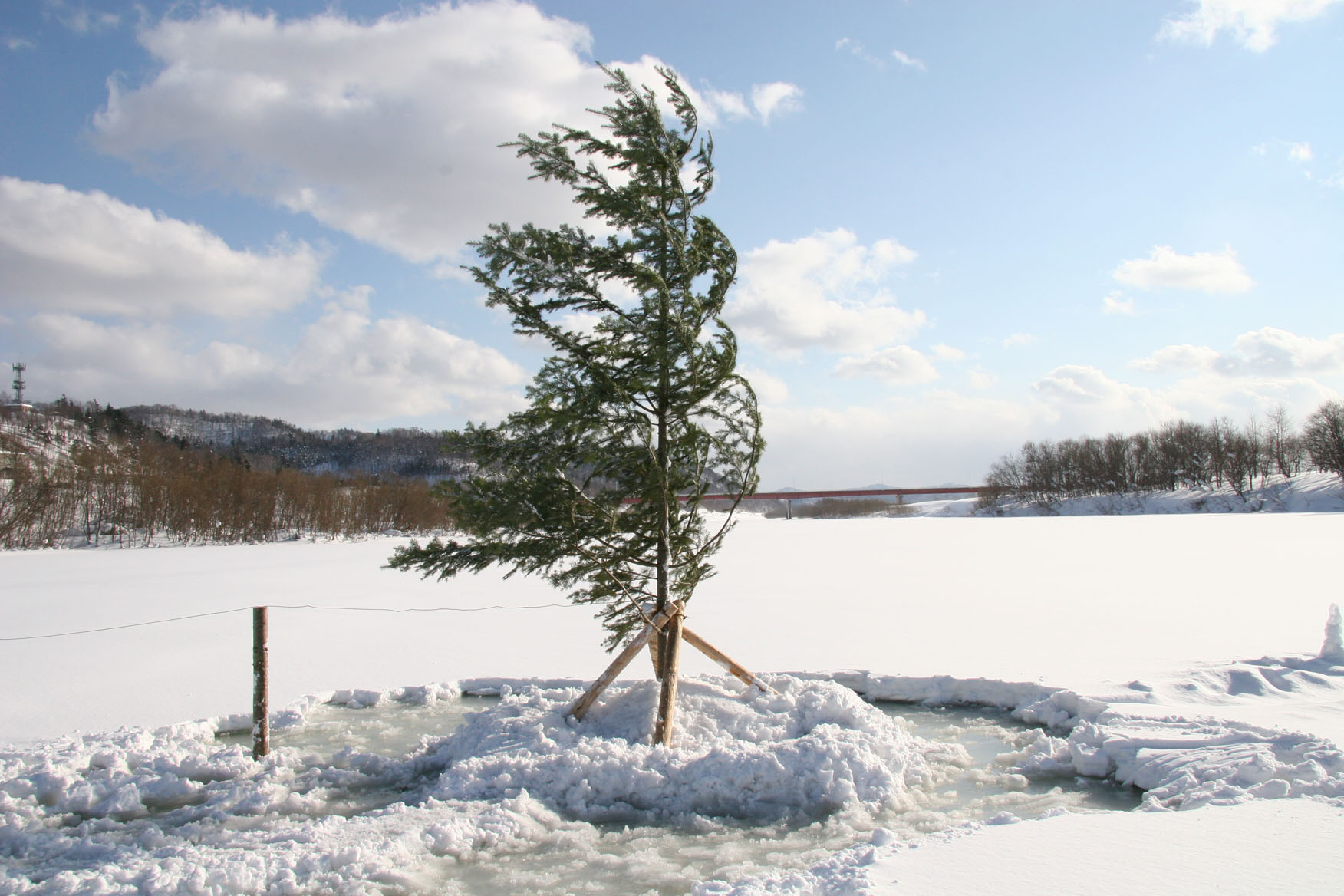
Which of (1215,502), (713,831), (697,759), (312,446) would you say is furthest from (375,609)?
(312,446)

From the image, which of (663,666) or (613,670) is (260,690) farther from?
(663,666)

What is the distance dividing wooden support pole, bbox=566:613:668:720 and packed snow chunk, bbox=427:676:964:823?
0.37 ft

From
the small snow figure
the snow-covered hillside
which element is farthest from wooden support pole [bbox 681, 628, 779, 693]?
the snow-covered hillside

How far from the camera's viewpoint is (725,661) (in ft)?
24.7

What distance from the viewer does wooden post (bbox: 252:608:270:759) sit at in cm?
669

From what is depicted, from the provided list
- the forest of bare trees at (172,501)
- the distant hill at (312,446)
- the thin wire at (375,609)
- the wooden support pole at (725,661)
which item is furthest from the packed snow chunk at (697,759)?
the distant hill at (312,446)

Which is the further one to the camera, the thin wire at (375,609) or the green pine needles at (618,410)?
the thin wire at (375,609)

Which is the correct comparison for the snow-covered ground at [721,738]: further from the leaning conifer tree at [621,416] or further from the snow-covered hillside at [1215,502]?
the snow-covered hillside at [1215,502]

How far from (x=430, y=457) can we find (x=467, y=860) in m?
126

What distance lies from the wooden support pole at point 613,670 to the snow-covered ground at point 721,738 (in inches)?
8.2

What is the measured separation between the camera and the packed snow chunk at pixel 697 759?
5.83 metres

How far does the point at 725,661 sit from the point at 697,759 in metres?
1.39

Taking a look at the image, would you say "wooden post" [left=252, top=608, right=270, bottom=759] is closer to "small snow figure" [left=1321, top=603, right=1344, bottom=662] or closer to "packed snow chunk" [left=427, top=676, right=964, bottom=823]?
"packed snow chunk" [left=427, top=676, right=964, bottom=823]

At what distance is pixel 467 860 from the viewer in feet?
16.2
